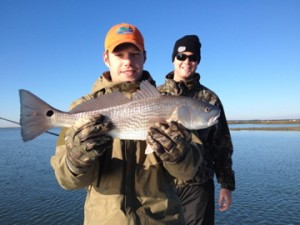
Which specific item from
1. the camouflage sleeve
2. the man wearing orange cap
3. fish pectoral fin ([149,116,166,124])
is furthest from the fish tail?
the camouflage sleeve

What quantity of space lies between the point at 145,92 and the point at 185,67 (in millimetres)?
2651

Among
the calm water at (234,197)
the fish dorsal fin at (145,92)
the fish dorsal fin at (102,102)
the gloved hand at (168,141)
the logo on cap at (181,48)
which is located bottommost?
the calm water at (234,197)

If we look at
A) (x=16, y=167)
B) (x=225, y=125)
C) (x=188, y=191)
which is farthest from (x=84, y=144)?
(x=16, y=167)

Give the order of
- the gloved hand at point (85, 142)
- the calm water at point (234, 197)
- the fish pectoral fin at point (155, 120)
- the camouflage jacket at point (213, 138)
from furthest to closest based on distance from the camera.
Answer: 1. the calm water at point (234, 197)
2. the camouflage jacket at point (213, 138)
3. the fish pectoral fin at point (155, 120)
4. the gloved hand at point (85, 142)

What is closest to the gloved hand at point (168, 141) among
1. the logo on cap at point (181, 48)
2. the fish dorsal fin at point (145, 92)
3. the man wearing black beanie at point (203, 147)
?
the fish dorsal fin at point (145, 92)

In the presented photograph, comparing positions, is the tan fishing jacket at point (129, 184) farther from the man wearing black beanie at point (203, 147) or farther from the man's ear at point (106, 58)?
the man wearing black beanie at point (203, 147)

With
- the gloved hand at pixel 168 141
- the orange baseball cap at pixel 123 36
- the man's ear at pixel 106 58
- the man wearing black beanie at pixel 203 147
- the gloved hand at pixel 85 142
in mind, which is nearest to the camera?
the gloved hand at pixel 85 142

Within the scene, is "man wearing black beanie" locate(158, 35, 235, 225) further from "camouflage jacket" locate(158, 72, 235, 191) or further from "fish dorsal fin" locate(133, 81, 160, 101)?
"fish dorsal fin" locate(133, 81, 160, 101)

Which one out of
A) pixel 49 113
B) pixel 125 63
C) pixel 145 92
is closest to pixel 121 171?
pixel 145 92

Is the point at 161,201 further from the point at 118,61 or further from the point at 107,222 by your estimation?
the point at 118,61

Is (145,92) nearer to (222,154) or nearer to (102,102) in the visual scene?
(102,102)

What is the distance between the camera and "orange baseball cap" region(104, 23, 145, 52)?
12.3ft

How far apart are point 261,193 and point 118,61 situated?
1490 cm

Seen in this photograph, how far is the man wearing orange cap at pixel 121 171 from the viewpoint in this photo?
312cm
